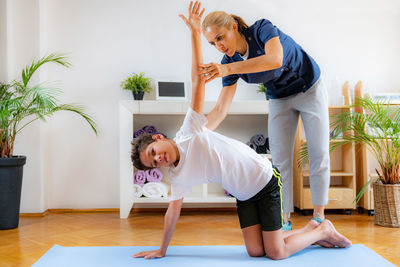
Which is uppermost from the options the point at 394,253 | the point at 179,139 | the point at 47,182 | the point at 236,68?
the point at 236,68

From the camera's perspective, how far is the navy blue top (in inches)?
76.5

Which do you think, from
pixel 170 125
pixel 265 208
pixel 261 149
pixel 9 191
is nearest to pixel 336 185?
pixel 261 149

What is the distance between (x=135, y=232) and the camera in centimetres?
279

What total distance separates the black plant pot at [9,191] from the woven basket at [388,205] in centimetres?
279

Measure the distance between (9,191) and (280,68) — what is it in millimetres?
2218

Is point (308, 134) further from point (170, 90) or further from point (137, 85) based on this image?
point (137, 85)

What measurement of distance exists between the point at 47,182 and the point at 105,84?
1063 millimetres

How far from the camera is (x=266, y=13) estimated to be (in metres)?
3.79

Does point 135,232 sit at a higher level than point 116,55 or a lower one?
lower

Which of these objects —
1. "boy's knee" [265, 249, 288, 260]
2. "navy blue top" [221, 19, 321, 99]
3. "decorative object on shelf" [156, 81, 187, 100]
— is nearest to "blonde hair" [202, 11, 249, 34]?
"navy blue top" [221, 19, 321, 99]

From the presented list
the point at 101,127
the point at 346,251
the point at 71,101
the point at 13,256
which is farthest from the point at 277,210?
the point at 71,101

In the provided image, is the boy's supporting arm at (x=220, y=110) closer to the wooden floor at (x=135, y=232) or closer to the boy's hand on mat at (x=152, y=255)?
the boy's hand on mat at (x=152, y=255)

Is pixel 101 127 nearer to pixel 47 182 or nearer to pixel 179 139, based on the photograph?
pixel 47 182

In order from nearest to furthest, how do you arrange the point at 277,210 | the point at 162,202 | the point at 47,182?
1. the point at 277,210
2. the point at 162,202
3. the point at 47,182
